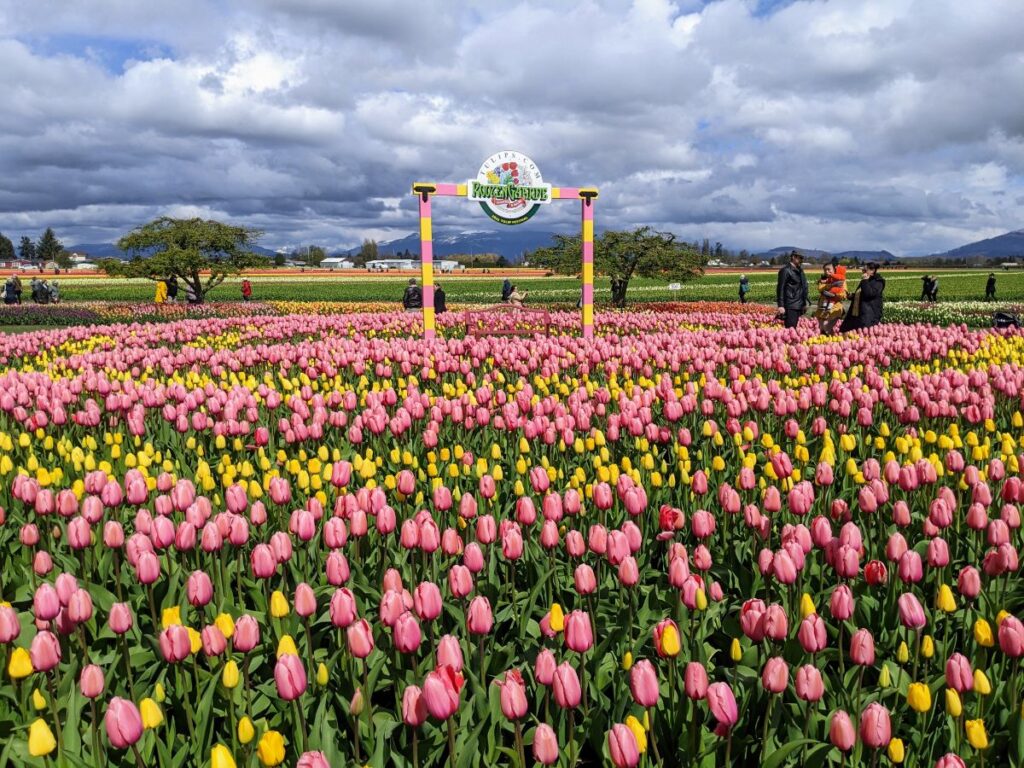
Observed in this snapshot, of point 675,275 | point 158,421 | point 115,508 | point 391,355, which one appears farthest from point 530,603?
point 675,275

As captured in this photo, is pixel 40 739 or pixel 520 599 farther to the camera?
pixel 520 599

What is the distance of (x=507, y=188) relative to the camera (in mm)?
14516

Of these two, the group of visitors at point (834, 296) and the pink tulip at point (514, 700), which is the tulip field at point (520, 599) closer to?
the pink tulip at point (514, 700)

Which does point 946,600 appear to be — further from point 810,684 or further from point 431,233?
point 431,233

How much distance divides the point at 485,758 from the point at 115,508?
8.32ft

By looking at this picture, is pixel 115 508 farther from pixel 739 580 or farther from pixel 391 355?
pixel 391 355

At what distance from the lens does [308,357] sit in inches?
420

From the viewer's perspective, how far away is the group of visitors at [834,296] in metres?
14.7

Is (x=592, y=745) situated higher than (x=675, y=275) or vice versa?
(x=675, y=275)

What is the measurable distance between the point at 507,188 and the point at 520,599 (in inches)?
467

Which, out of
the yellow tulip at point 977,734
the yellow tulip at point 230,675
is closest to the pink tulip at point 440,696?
the yellow tulip at point 230,675

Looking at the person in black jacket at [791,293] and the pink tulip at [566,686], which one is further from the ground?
the person in black jacket at [791,293]

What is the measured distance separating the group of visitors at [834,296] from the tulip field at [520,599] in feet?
27.3

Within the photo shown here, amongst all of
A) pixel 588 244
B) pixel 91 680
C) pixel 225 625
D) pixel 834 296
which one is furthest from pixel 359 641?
pixel 834 296
